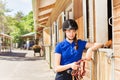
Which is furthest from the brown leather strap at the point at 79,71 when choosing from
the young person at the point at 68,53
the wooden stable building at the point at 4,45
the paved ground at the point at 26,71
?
the wooden stable building at the point at 4,45

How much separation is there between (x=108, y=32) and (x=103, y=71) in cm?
97

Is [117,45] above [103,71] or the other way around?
above

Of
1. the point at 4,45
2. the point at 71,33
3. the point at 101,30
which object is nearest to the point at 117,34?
the point at 71,33

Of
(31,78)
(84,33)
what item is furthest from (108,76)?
(31,78)

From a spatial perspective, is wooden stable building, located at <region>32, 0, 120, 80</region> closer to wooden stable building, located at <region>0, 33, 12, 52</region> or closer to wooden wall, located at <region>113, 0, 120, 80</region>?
wooden wall, located at <region>113, 0, 120, 80</region>

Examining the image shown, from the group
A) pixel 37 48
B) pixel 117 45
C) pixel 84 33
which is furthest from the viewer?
pixel 37 48

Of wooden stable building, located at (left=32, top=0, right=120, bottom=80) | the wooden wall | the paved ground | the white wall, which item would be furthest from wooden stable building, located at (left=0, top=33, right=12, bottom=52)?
the wooden wall

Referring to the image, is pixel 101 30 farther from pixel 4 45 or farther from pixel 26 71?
pixel 4 45

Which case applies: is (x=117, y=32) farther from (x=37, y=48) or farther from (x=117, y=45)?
(x=37, y=48)

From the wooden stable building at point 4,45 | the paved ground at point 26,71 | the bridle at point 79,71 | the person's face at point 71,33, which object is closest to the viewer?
the bridle at point 79,71

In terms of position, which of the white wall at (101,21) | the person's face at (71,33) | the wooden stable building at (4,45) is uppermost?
the white wall at (101,21)

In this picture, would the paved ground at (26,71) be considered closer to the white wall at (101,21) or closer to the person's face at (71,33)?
the white wall at (101,21)

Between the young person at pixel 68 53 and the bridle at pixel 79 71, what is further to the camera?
the young person at pixel 68 53

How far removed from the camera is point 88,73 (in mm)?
6711
